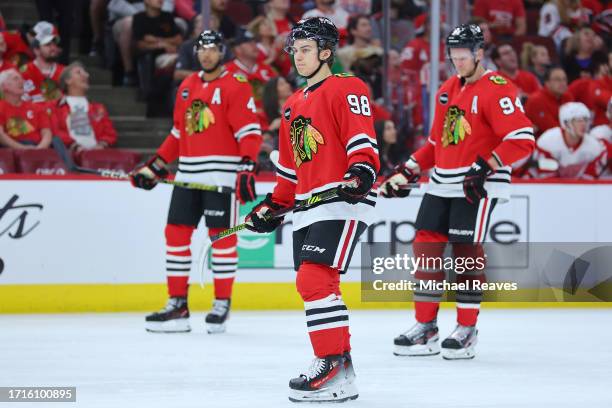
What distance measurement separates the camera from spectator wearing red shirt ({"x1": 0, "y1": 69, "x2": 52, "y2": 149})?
7.39m

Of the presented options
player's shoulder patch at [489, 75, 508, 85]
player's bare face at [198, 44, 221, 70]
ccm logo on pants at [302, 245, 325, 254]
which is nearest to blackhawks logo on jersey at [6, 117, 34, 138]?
player's bare face at [198, 44, 221, 70]

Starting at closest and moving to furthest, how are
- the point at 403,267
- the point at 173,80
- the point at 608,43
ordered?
1. the point at 403,267
2. the point at 173,80
3. the point at 608,43

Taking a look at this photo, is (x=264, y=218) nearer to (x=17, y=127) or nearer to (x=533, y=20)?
(x=17, y=127)

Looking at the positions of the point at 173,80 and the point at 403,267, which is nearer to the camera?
the point at 403,267

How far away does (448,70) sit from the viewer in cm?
765

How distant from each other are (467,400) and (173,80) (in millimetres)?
4859

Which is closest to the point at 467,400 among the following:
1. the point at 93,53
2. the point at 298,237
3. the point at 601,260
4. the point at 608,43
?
the point at 298,237

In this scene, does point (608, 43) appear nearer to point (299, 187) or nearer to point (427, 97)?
point (427, 97)

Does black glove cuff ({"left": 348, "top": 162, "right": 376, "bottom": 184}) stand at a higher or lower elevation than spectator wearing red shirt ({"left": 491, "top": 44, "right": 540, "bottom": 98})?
higher

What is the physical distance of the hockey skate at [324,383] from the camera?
3908 mm

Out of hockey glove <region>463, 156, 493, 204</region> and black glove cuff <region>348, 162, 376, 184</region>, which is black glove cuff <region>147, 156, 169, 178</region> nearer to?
hockey glove <region>463, 156, 493, 204</region>

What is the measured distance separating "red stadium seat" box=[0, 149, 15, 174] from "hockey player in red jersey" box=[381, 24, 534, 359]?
2.73 metres

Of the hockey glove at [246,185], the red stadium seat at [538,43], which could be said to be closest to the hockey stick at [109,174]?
the hockey glove at [246,185]

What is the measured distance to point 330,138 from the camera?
4020 millimetres
